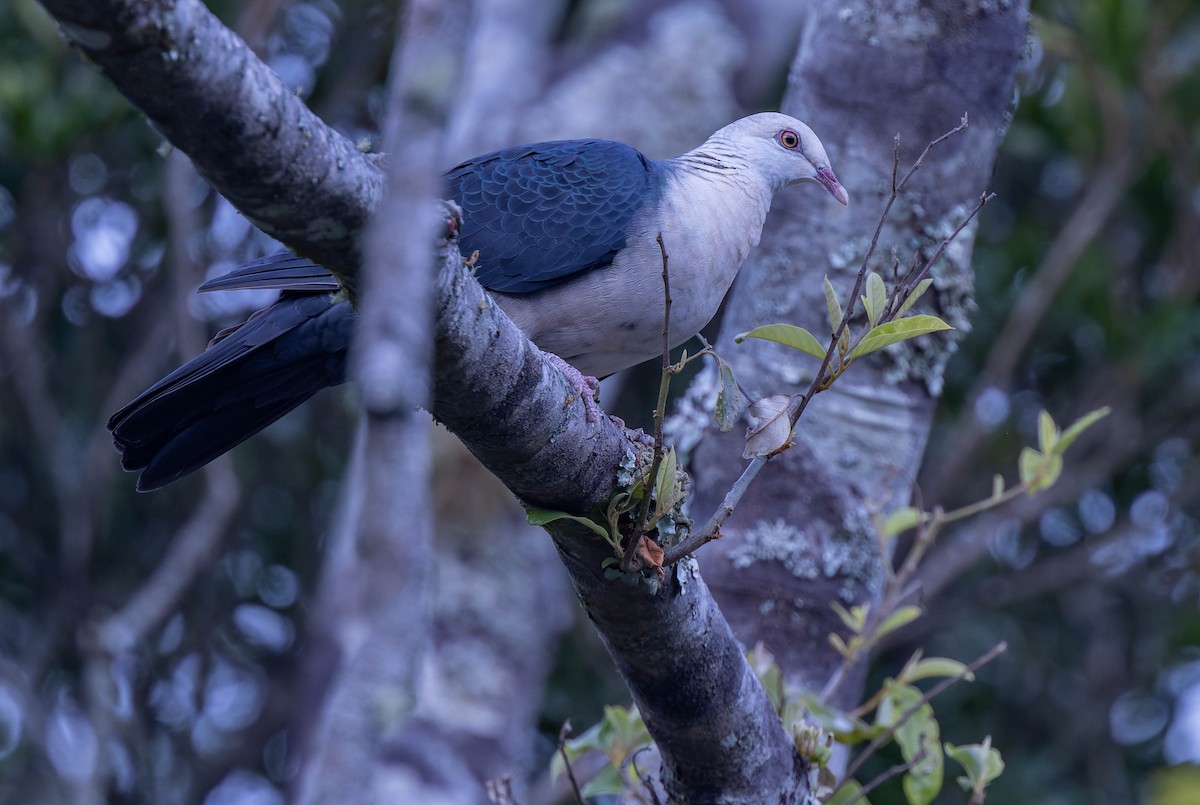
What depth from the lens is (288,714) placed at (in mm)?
7613

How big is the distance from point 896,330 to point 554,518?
0.75 meters

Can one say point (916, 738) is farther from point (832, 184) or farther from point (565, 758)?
point (832, 184)

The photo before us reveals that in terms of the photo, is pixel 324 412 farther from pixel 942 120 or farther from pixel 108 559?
pixel 942 120

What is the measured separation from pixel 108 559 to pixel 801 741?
6277 millimetres

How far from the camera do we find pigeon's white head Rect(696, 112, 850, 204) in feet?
13.1

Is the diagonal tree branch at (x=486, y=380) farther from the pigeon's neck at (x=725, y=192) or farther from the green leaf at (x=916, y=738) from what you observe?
the pigeon's neck at (x=725, y=192)

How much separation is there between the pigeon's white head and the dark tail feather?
1.55 m

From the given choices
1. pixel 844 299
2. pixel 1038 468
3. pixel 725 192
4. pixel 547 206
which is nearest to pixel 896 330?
pixel 1038 468

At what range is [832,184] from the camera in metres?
3.96

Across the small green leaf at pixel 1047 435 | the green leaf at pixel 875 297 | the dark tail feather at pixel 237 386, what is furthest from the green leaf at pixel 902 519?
the dark tail feather at pixel 237 386

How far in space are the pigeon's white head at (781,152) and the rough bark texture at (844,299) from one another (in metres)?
0.07

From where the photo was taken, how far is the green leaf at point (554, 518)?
7.95ft

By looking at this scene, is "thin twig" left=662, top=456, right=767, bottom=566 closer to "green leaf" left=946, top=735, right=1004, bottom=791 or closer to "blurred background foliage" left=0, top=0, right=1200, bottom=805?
"green leaf" left=946, top=735, right=1004, bottom=791

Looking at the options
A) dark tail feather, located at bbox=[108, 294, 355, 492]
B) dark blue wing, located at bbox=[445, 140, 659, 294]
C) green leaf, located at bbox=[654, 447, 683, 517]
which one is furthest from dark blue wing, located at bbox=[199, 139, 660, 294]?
green leaf, located at bbox=[654, 447, 683, 517]
